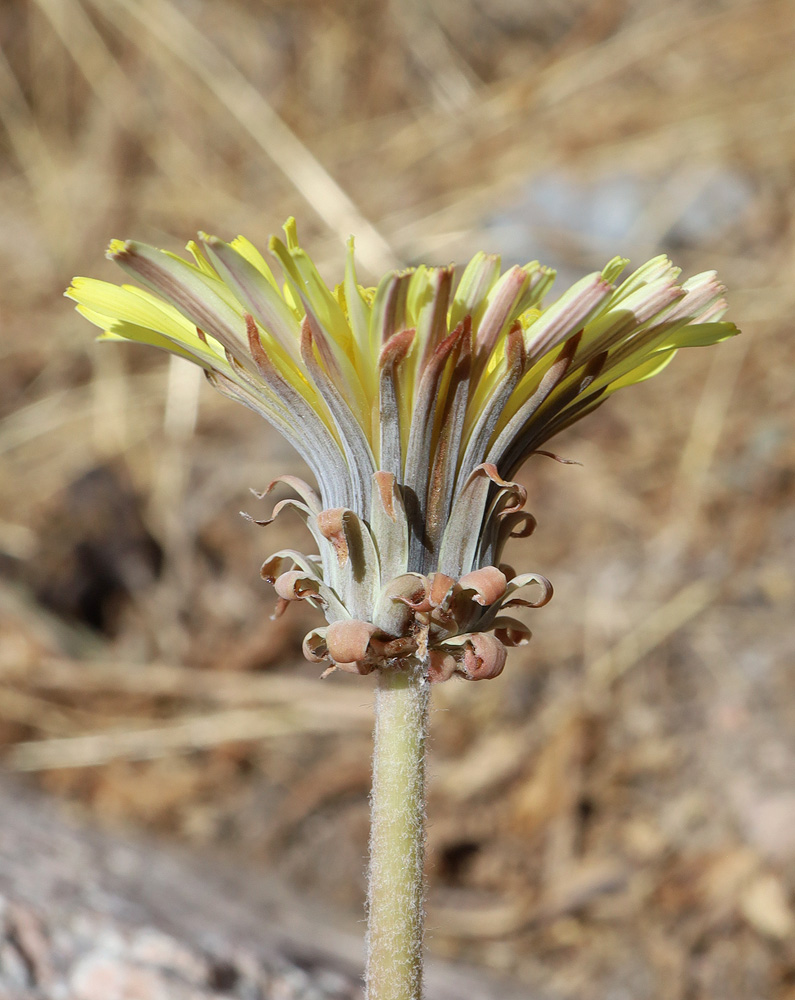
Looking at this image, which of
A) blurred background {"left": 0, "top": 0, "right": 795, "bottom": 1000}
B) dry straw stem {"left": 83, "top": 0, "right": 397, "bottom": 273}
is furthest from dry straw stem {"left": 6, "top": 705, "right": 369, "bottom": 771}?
dry straw stem {"left": 83, "top": 0, "right": 397, "bottom": 273}

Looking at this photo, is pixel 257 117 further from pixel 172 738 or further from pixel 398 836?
pixel 398 836

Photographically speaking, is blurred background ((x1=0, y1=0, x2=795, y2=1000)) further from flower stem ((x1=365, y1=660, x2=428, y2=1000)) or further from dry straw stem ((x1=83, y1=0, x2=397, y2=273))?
flower stem ((x1=365, y1=660, x2=428, y2=1000))

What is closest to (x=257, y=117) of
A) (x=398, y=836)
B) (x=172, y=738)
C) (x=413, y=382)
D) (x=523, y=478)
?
(x=523, y=478)

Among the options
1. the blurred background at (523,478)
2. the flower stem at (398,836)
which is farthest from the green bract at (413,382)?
the blurred background at (523,478)

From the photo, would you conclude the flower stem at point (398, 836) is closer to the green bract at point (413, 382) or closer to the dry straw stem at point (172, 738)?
the green bract at point (413, 382)

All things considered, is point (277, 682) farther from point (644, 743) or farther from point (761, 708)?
point (761, 708)
